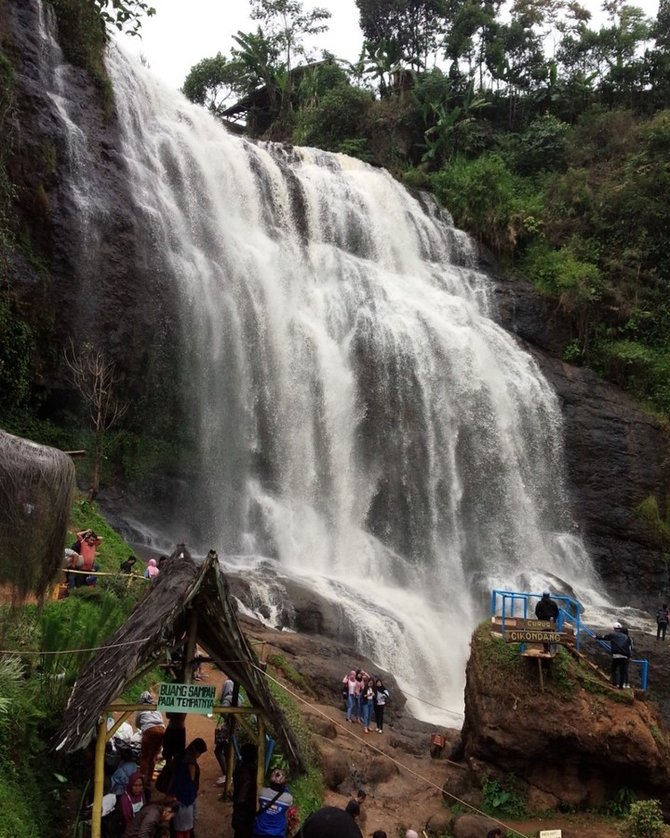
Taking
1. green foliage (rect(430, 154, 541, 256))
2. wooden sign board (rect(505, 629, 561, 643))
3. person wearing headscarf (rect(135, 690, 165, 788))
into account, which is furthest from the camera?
green foliage (rect(430, 154, 541, 256))

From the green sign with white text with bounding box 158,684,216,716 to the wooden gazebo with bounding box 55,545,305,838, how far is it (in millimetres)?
179

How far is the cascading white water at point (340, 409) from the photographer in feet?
69.1

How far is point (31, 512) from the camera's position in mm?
6719

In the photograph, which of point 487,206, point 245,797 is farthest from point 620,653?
point 487,206

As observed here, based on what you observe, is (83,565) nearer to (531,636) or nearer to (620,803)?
(531,636)

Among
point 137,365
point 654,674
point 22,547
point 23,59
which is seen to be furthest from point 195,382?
point 22,547

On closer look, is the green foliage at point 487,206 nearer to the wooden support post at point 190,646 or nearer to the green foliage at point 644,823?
the green foliage at point 644,823

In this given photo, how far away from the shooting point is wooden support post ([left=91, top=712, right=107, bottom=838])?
20.3 ft

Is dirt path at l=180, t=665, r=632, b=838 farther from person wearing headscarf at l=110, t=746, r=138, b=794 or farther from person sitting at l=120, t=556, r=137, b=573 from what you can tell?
person sitting at l=120, t=556, r=137, b=573

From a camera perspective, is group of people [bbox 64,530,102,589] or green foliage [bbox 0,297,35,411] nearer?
group of people [bbox 64,530,102,589]

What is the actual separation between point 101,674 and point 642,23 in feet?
150

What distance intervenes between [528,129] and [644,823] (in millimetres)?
37981

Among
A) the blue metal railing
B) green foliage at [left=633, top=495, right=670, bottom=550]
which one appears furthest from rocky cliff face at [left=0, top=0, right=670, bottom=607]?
the blue metal railing

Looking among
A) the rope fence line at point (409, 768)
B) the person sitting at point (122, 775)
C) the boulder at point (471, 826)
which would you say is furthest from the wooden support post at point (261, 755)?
the boulder at point (471, 826)
